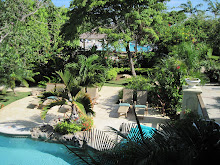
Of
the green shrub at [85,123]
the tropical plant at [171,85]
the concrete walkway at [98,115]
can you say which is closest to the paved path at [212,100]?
the concrete walkway at [98,115]

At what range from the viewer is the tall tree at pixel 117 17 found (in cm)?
1664

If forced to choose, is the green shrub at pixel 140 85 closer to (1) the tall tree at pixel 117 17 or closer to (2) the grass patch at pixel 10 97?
(1) the tall tree at pixel 117 17

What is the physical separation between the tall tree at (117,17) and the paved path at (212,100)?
5245 mm

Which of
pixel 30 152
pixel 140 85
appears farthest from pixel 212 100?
pixel 30 152

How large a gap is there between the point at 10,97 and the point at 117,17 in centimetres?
865

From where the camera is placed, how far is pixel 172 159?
116 inches

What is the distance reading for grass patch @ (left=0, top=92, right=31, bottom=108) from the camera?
1420cm

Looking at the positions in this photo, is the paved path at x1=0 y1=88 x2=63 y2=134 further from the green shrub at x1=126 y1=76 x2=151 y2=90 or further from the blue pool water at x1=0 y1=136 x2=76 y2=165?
the green shrub at x1=126 y1=76 x2=151 y2=90

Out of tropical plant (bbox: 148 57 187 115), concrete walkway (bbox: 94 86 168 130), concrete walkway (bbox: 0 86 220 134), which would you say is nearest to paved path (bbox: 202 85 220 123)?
concrete walkway (bbox: 0 86 220 134)

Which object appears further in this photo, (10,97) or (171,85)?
(10,97)

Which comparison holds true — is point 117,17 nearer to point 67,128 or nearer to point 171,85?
point 171,85

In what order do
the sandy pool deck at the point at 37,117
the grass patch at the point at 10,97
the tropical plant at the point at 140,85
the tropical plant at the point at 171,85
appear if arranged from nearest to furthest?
the sandy pool deck at the point at 37,117, the tropical plant at the point at 171,85, the tropical plant at the point at 140,85, the grass patch at the point at 10,97

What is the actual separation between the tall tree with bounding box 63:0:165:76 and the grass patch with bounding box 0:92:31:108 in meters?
4.92

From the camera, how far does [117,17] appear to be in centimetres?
1839
